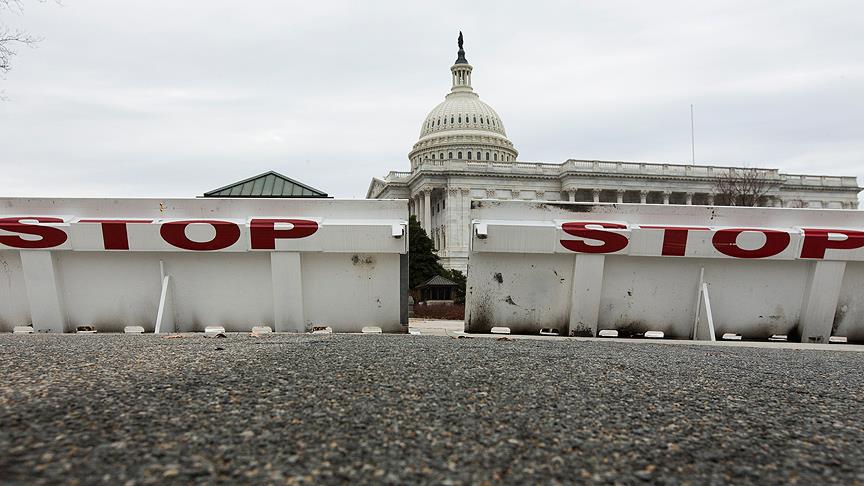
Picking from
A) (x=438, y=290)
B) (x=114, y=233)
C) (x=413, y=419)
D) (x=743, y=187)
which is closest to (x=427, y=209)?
(x=743, y=187)

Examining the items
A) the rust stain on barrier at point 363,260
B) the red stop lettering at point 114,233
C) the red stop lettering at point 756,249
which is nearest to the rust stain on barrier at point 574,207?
the red stop lettering at point 756,249

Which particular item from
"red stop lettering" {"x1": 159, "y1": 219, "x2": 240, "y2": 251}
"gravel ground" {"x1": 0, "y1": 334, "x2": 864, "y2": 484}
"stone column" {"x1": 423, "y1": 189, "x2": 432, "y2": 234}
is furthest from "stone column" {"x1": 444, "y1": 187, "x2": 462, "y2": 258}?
"gravel ground" {"x1": 0, "y1": 334, "x2": 864, "y2": 484}

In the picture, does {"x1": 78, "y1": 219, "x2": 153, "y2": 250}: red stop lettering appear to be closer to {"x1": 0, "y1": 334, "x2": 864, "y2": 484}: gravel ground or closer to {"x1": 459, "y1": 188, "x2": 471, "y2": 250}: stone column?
{"x1": 0, "y1": 334, "x2": 864, "y2": 484}: gravel ground

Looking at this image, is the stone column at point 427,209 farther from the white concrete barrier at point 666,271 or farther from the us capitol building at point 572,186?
the white concrete barrier at point 666,271

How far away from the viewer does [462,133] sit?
105 metres

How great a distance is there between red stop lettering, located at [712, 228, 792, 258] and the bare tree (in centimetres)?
5845

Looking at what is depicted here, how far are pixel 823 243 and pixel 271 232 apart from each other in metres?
8.61

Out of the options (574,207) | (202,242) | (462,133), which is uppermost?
(462,133)

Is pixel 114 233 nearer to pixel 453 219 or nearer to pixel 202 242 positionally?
pixel 202 242

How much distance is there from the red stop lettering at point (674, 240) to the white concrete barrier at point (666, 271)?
0.02 metres

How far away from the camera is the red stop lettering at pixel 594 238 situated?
8.45m

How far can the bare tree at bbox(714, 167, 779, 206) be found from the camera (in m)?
63.8

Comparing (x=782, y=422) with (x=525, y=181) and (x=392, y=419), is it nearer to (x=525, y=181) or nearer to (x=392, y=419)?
(x=392, y=419)

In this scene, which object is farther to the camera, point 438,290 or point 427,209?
point 427,209
